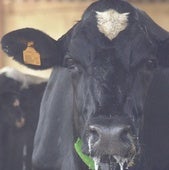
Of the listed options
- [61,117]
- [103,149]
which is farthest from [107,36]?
[61,117]

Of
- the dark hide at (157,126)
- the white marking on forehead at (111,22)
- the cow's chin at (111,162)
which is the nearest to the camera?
the cow's chin at (111,162)

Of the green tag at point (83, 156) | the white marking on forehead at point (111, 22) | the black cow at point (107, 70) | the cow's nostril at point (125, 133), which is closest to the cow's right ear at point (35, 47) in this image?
the black cow at point (107, 70)

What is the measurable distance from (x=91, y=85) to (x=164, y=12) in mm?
5515

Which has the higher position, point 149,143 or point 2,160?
point 149,143

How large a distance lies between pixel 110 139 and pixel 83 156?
574 millimetres

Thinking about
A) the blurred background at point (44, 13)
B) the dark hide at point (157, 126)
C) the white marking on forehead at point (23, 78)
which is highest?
the dark hide at point (157, 126)

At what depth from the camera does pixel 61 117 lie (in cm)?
516

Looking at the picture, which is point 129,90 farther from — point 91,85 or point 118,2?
point 118,2

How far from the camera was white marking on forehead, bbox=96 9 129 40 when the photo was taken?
418cm

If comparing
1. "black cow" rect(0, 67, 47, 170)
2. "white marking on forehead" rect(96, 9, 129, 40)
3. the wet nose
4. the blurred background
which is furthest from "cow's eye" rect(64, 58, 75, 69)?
the blurred background

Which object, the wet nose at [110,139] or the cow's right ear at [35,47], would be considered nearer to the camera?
the wet nose at [110,139]

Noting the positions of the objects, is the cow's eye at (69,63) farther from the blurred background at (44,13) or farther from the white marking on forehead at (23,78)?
the blurred background at (44,13)

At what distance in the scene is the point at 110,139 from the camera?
383cm

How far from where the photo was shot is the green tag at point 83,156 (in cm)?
435
